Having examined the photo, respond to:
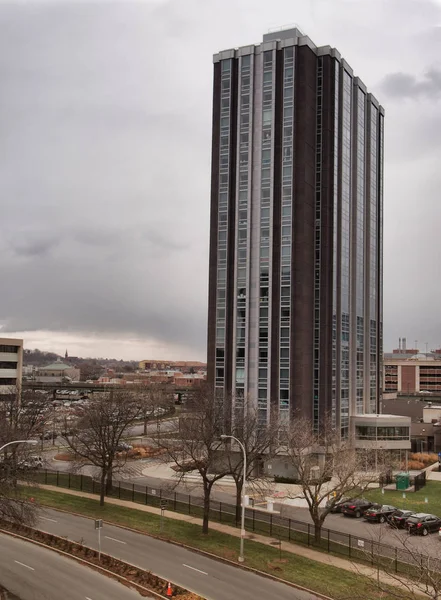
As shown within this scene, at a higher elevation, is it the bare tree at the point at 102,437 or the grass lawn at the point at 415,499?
the bare tree at the point at 102,437

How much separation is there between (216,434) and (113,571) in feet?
51.2

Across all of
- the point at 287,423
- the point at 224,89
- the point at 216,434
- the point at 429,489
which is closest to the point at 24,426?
the point at 216,434

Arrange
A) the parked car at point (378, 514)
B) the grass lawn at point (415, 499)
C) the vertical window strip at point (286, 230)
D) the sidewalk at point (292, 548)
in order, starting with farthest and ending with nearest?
the vertical window strip at point (286, 230), the grass lawn at point (415, 499), the parked car at point (378, 514), the sidewalk at point (292, 548)

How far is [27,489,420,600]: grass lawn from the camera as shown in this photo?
30.5 metres

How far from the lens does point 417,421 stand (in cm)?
9881

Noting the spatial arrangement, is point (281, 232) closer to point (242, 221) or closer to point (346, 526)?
point (242, 221)

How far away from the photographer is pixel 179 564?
34.1 metres

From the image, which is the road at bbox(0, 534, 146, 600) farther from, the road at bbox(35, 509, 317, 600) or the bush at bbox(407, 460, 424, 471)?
the bush at bbox(407, 460, 424, 471)

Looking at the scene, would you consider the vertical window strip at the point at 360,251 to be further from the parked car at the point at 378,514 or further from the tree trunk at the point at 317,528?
the tree trunk at the point at 317,528

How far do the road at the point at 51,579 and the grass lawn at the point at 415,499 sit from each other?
31.9 meters

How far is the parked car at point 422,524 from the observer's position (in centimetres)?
4375

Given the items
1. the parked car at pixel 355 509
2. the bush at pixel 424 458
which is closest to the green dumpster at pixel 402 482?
the parked car at pixel 355 509

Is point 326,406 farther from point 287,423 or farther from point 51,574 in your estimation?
point 51,574

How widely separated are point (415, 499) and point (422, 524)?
13.9 meters
